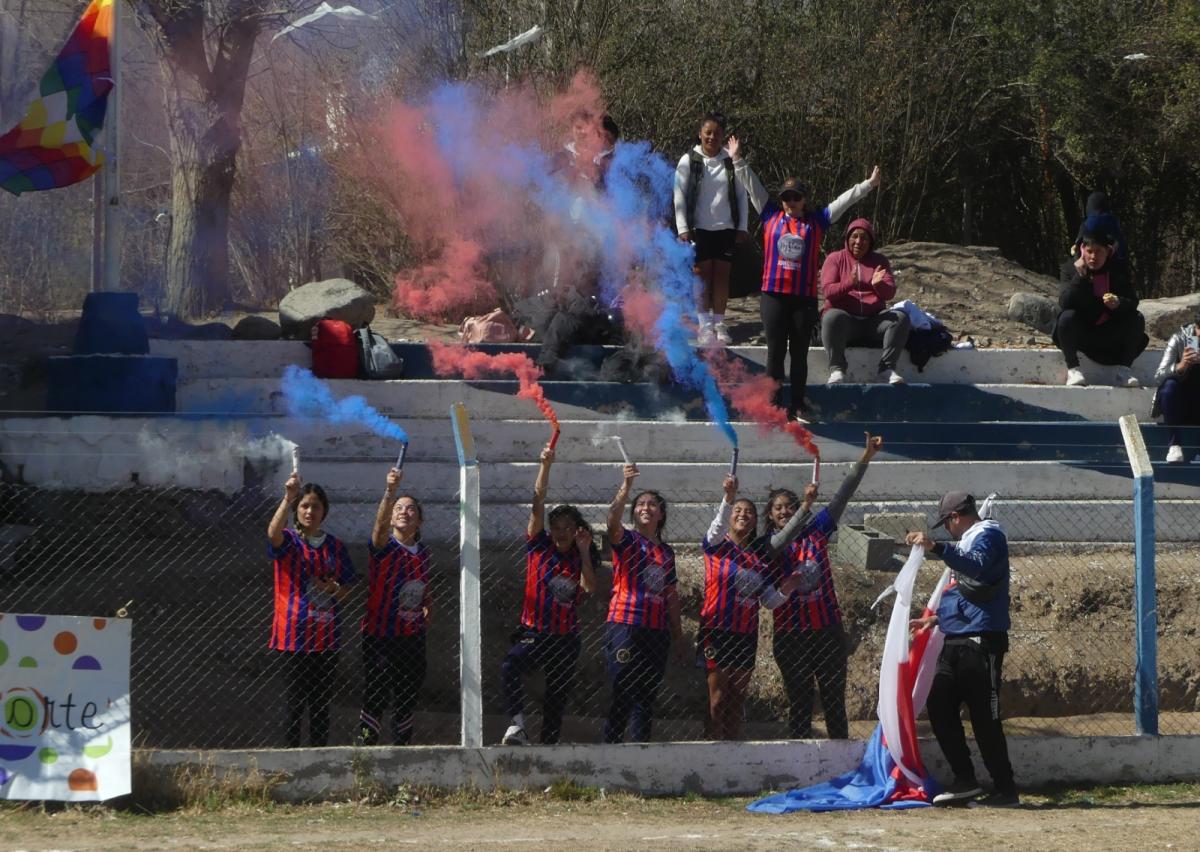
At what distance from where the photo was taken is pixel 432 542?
1043 cm

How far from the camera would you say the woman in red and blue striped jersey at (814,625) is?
8188 mm

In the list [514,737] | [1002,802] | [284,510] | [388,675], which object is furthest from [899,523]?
[284,510]

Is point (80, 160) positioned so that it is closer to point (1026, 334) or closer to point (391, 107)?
point (391, 107)

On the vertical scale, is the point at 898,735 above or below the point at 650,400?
below

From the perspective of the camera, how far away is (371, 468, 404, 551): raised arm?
7.74m

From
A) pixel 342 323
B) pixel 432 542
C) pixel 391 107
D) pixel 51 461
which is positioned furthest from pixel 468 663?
pixel 391 107

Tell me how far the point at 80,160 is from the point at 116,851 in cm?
744

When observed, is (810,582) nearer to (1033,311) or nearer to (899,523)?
(899,523)

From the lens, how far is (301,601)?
7789 mm

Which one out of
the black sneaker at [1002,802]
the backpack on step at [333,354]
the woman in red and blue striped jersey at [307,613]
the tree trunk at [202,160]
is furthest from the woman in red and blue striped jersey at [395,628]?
the tree trunk at [202,160]

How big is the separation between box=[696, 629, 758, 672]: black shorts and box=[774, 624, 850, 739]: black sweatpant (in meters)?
0.17

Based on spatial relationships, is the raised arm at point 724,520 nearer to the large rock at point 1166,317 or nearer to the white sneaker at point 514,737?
the white sneaker at point 514,737

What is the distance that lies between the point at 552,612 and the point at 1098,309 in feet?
22.7

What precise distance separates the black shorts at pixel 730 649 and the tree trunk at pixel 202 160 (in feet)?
30.3
